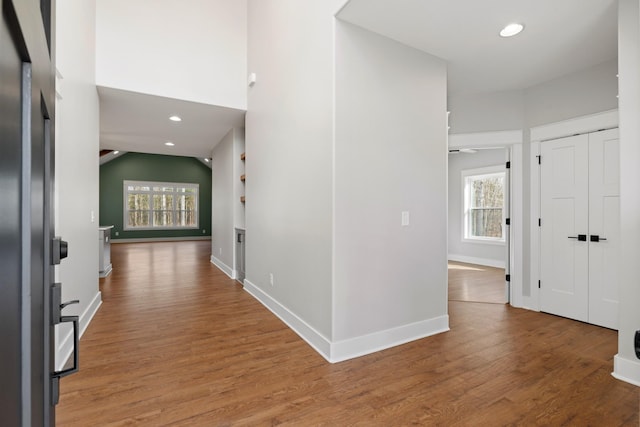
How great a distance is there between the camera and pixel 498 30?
8.34ft

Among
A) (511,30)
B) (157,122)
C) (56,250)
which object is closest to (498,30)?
(511,30)

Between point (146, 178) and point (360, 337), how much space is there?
12.0m

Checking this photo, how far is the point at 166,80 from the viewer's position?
12.8 feet

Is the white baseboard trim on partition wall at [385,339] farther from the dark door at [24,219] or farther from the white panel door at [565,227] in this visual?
the dark door at [24,219]

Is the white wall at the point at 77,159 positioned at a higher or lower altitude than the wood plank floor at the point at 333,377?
higher

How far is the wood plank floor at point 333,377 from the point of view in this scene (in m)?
1.79

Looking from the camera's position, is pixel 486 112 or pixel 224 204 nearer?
pixel 486 112

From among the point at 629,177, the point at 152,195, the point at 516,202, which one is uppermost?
the point at 152,195

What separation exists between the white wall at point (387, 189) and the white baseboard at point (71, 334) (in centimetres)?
213

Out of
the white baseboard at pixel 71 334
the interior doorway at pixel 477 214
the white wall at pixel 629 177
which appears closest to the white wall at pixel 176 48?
the white baseboard at pixel 71 334

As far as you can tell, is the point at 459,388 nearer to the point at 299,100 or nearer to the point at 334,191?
the point at 334,191

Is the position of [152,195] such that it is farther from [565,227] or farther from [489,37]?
[565,227]

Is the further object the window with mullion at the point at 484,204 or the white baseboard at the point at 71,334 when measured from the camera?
the window with mullion at the point at 484,204

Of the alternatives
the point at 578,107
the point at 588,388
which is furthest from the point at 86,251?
the point at 578,107
